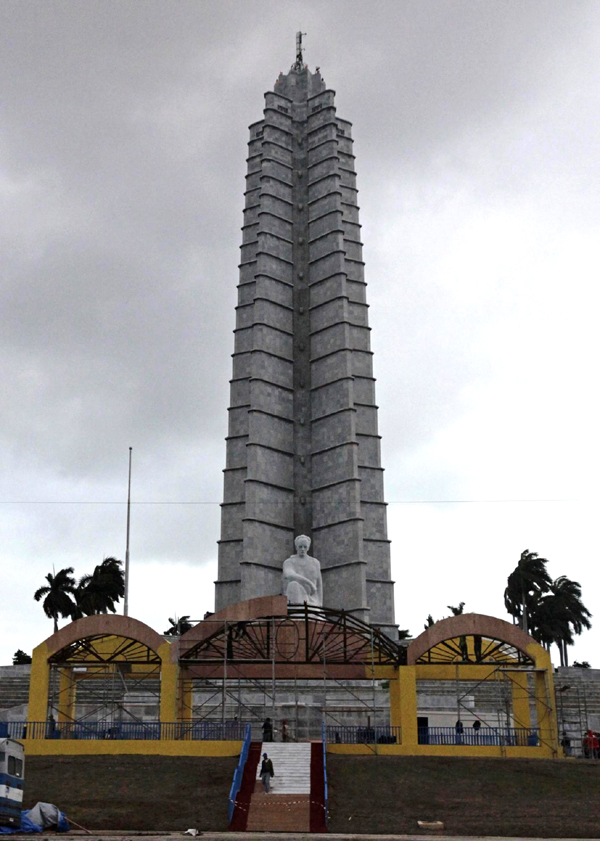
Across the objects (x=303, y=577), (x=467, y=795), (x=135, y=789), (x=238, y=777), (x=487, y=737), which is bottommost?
(x=467, y=795)

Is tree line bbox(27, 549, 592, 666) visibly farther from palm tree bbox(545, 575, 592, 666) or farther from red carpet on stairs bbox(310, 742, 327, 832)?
red carpet on stairs bbox(310, 742, 327, 832)

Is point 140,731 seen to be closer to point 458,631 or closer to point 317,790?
point 317,790

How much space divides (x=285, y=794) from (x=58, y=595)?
51.1 m

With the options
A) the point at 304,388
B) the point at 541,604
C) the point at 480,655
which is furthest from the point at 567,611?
the point at 480,655

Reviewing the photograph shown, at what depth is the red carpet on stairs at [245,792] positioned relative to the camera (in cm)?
2509

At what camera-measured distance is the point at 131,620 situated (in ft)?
120

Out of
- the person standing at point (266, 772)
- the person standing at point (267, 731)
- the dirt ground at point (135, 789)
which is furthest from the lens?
the person standing at point (267, 731)

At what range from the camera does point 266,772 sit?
92.3 feet

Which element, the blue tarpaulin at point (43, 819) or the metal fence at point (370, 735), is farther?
the metal fence at point (370, 735)

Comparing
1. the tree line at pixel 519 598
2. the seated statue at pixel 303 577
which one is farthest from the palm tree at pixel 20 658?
the seated statue at pixel 303 577

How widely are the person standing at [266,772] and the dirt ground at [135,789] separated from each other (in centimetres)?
99

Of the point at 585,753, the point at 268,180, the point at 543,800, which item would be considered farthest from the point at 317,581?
the point at 268,180

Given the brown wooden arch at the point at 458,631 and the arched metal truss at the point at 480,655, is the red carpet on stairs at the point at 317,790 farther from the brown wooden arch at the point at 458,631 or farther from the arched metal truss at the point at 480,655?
the arched metal truss at the point at 480,655

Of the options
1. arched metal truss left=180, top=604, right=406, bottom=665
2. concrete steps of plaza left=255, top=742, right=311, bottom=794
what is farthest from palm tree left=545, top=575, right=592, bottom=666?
concrete steps of plaza left=255, top=742, right=311, bottom=794
